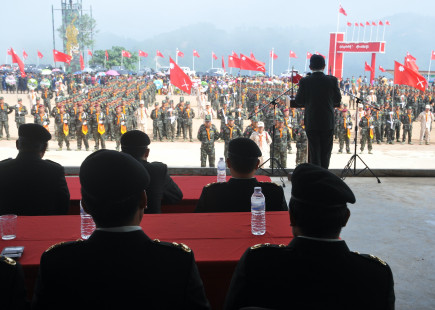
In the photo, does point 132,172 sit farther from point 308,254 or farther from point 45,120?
point 45,120

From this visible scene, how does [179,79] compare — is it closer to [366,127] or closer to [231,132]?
[231,132]

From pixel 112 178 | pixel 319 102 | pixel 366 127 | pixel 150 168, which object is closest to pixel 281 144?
pixel 366 127

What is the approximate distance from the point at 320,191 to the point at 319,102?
3.84 meters

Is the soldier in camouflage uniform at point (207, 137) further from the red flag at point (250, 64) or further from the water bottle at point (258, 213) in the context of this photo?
the water bottle at point (258, 213)

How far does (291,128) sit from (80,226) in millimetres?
13020

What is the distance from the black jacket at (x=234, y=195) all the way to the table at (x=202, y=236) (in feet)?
0.38

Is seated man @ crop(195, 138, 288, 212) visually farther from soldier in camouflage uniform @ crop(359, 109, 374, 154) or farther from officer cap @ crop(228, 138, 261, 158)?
soldier in camouflage uniform @ crop(359, 109, 374, 154)

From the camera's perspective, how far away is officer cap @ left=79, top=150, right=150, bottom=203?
58.9 inches

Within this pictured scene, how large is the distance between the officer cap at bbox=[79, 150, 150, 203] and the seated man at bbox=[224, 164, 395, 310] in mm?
445

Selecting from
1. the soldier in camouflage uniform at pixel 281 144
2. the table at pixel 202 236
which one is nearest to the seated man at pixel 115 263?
the table at pixel 202 236

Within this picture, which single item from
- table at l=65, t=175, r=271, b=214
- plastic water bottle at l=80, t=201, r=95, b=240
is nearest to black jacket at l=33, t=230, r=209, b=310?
plastic water bottle at l=80, t=201, r=95, b=240

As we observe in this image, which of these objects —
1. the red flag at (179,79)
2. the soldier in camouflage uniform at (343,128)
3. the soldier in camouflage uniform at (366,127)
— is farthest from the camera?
the soldier in camouflage uniform at (343,128)

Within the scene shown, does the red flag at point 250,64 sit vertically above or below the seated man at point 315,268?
above

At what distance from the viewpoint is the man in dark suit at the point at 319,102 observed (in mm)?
5172
